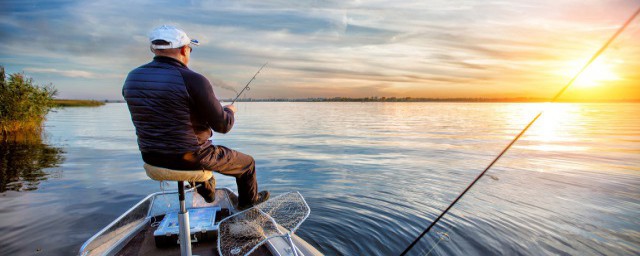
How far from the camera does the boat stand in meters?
4.46

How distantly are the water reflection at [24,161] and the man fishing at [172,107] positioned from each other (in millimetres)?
10422

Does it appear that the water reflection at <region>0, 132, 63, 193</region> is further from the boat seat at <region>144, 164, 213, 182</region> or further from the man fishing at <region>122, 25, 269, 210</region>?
the man fishing at <region>122, 25, 269, 210</region>

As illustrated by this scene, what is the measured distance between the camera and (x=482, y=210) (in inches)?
331

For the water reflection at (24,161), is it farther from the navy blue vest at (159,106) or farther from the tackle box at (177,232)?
the navy blue vest at (159,106)

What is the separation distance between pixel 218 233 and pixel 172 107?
7.09ft

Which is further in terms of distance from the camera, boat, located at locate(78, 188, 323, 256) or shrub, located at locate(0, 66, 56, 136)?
shrub, located at locate(0, 66, 56, 136)

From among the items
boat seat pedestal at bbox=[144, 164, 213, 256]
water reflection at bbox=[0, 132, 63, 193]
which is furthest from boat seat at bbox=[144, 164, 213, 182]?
water reflection at bbox=[0, 132, 63, 193]

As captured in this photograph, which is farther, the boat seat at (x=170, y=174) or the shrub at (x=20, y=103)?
the shrub at (x=20, y=103)

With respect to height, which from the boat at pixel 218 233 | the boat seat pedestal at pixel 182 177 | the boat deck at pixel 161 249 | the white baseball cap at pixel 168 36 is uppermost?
the white baseball cap at pixel 168 36

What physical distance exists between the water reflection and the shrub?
97cm

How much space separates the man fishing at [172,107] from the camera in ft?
10.5

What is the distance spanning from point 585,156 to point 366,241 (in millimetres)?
14884

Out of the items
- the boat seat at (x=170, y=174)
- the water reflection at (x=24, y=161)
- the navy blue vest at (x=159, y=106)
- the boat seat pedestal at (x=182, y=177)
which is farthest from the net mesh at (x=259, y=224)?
the water reflection at (x=24, y=161)

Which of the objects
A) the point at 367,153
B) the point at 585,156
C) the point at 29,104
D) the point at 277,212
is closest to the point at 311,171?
the point at 367,153
